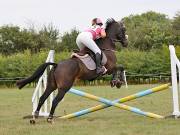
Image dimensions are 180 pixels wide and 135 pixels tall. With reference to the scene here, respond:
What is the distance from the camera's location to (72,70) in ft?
35.2

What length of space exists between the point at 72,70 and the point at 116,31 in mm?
1661

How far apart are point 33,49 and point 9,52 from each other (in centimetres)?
340

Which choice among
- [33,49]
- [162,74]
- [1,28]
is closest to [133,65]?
[162,74]

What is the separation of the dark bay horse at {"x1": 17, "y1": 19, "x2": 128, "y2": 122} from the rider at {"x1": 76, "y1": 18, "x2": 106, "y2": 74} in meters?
0.24

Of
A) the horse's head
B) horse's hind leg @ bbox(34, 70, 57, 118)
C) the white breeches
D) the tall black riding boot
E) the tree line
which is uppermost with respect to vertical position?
the tree line

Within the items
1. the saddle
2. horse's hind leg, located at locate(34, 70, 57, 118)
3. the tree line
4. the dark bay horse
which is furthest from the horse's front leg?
the tree line

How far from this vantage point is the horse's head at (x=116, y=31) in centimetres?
1157

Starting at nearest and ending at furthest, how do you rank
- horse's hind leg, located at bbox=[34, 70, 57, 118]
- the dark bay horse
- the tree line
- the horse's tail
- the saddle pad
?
the dark bay horse → the saddle pad → horse's hind leg, located at bbox=[34, 70, 57, 118] → the horse's tail → the tree line

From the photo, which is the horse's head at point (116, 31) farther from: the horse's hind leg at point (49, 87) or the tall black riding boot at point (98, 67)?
the horse's hind leg at point (49, 87)

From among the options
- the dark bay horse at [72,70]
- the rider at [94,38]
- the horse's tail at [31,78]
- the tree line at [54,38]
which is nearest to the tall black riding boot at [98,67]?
the rider at [94,38]

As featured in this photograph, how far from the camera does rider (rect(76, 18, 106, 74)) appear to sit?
427 inches

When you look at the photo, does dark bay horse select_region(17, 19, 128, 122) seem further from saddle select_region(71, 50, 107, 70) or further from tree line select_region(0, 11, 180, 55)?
tree line select_region(0, 11, 180, 55)

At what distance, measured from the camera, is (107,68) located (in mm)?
11156

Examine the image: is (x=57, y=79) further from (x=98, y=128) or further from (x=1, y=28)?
(x=1, y=28)
